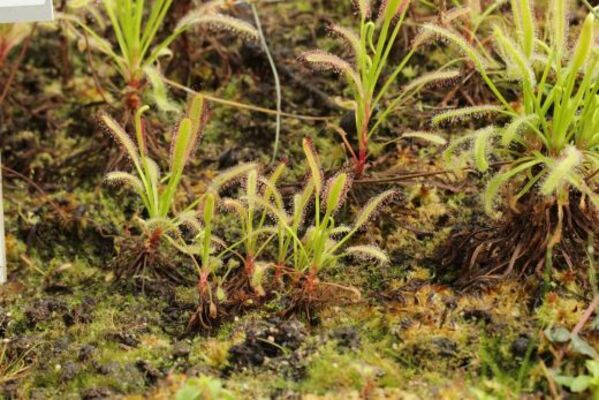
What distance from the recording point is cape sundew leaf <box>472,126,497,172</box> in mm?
3203

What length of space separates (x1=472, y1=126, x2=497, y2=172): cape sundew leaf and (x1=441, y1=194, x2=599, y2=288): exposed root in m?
0.27

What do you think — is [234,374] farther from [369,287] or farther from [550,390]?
[550,390]

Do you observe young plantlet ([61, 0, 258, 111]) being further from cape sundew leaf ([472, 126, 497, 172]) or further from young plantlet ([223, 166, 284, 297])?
cape sundew leaf ([472, 126, 497, 172])

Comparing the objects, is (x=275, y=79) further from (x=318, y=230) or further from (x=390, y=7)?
(x=318, y=230)

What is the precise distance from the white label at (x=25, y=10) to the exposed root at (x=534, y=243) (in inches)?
68.9

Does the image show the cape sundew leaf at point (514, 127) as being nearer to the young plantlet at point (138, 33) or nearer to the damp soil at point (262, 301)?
the damp soil at point (262, 301)

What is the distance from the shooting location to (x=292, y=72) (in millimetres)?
4617

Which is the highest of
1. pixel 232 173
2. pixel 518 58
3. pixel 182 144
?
pixel 518 58

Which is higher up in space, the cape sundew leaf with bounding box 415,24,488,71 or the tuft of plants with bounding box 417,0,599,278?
the cape sundew leaf with bounding box 415,24,488,71

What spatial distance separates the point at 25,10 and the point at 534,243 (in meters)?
1.98

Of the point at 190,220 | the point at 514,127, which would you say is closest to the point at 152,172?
the point at 190,220

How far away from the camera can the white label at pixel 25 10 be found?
11.3ft

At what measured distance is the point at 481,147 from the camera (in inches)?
127

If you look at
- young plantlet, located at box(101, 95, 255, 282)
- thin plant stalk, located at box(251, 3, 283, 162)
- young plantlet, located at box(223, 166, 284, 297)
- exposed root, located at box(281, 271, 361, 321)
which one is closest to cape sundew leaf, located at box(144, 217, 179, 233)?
young plantlet, located at box(101, 95, 255, 282)
